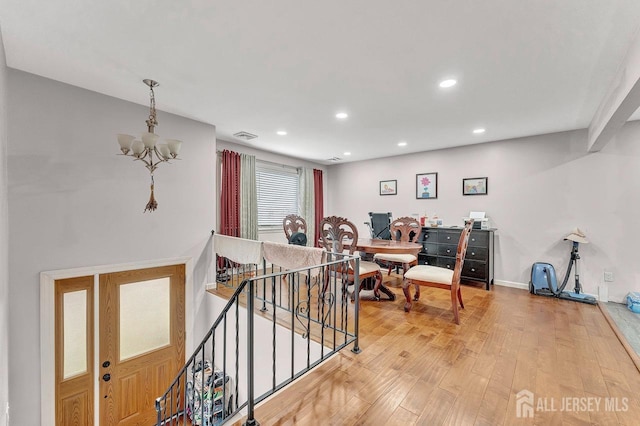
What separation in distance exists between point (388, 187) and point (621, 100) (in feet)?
12.2

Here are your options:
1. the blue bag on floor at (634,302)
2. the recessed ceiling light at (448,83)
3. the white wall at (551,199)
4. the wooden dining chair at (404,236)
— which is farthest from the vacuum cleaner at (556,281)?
the recessed ceiling light at (448,83)

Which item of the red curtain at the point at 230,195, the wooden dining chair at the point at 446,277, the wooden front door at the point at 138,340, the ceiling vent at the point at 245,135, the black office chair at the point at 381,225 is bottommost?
the wooden front door at the point at 138,340

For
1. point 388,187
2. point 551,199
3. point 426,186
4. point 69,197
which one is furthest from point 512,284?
point 69,197

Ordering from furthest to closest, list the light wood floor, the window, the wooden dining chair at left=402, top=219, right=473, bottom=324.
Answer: the window, the wooden dining chair at left=402, top=219, right=473, bottom=324, the light wood floor

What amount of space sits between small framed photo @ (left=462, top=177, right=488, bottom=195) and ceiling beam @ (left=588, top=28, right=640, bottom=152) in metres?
1.44

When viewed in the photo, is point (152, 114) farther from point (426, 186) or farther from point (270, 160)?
point (426, 186)

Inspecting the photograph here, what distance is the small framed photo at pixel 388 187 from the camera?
5703mm

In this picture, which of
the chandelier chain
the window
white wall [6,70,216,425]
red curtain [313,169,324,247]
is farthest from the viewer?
red curtain [313,169,324,247]

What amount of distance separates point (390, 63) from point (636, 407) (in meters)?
2.94

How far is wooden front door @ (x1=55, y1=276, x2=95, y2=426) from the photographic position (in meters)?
2.71

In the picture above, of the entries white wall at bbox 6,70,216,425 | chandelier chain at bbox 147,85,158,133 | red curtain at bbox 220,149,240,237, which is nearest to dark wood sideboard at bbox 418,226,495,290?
red curtain at bbox 220,149,240,237

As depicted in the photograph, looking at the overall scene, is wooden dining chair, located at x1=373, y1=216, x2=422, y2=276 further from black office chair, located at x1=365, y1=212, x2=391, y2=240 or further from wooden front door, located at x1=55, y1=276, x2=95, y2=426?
wooden front door, located at x1=55, y1=276, x2=95, y2=426

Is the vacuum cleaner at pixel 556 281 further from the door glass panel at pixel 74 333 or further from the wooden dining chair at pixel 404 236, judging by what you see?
the door glass panel at pixel 74 333

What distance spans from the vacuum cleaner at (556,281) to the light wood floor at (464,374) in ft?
2.22
